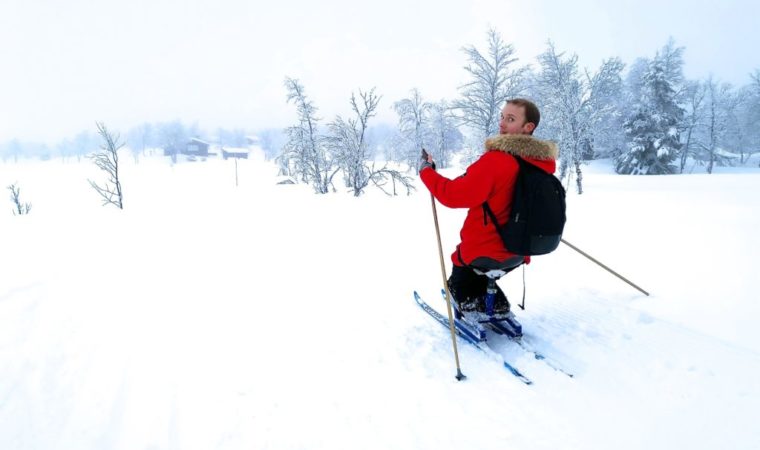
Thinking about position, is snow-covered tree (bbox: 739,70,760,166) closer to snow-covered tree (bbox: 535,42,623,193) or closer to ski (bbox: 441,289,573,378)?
snow-covered tree (bbox: 535,42,623,193)

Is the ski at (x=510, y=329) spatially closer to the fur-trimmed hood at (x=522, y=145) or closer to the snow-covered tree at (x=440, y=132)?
the fur-trimmed hood at (x=522, y=145)

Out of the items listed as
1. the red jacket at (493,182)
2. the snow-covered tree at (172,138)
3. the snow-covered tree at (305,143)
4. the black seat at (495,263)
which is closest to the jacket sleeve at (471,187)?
the red jacket at (493,182)

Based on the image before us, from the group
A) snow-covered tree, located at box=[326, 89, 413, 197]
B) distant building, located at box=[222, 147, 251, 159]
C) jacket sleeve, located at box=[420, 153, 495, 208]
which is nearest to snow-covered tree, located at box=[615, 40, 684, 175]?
snow-covered tree, located at box=[326, 89, 413, 197]

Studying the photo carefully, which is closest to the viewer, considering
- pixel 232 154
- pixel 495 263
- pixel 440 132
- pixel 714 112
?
pixel 495 263

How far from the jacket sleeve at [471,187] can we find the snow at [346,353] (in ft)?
4.79

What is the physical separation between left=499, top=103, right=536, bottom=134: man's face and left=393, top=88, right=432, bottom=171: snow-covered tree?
1328 inches

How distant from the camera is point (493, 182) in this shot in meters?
2.67

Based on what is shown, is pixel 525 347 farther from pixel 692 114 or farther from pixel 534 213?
pixel 692 114

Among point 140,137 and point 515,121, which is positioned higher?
point 140,137

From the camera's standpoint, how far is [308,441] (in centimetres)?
220

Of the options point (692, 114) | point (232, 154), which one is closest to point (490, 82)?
point (692, 114)

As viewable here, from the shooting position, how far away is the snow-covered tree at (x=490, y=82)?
2131 cm

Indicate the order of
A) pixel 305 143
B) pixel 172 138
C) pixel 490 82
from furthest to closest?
1. pixel 172 138
2. pixel 305 143
3. pixel 490 82

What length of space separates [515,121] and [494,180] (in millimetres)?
621
